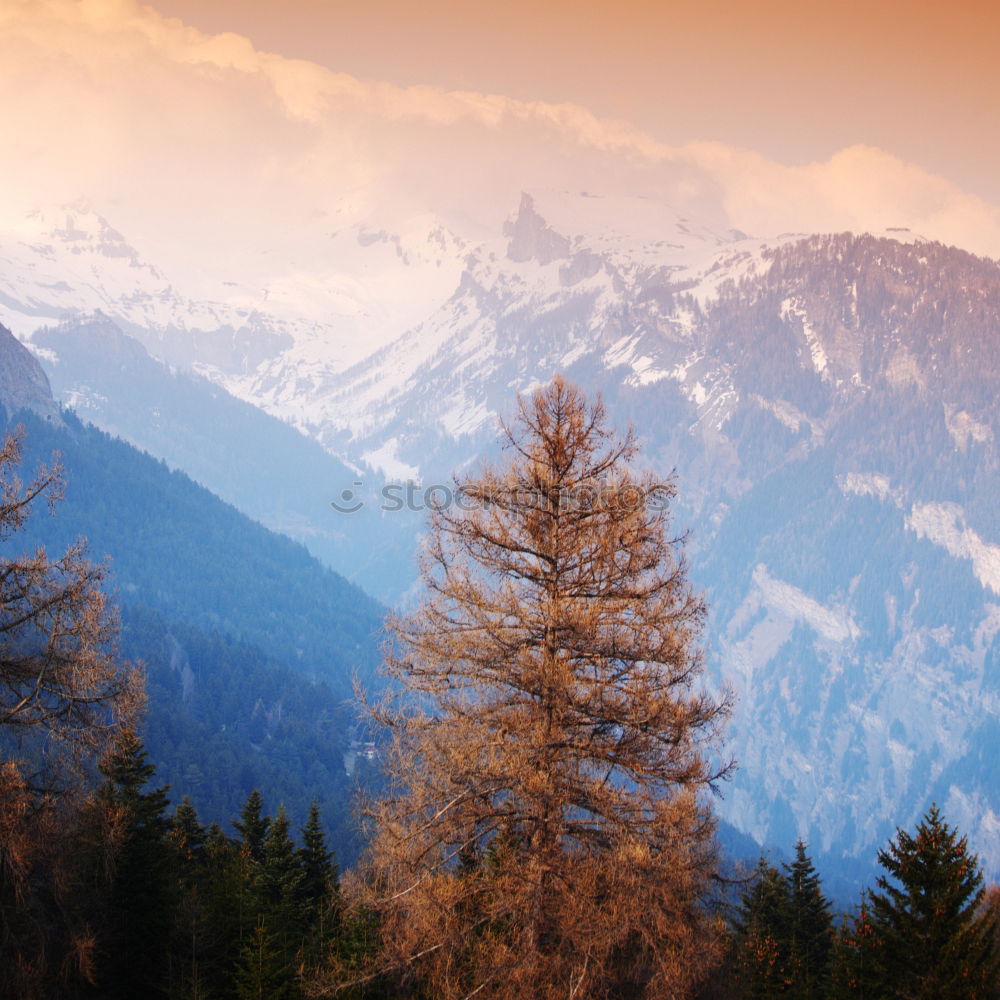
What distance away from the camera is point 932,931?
20.4 meters

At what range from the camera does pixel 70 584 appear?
734 inches

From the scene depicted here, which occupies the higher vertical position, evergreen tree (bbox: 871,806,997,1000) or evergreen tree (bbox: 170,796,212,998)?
evergreen tree (bbox: 871,806,997,1000)

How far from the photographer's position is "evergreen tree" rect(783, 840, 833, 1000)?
3334 centimetres

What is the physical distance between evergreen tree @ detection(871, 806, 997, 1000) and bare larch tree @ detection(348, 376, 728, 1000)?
4.62 metres

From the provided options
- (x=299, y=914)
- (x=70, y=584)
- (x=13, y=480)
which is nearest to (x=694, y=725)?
(x=70, y=584)

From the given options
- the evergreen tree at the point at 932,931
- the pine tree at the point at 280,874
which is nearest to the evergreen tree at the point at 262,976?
the evergreen tree at the point at 932,931

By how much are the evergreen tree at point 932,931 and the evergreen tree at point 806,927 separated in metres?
10.5

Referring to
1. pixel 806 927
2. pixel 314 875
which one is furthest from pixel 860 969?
pixel 314 875

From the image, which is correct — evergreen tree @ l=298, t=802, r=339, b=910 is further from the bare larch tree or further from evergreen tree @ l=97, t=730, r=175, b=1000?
the bare larch tree

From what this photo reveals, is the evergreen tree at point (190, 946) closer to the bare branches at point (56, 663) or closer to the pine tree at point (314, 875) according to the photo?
the pine tree at point (314, 875)

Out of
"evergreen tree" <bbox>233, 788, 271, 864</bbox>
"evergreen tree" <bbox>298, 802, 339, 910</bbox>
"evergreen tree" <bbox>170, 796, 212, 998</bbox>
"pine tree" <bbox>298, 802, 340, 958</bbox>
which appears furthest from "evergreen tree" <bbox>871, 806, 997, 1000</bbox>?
"evergreen tree" <bbox>233, 788, 271, 864</bbox>

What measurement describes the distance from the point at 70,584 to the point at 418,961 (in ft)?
25.9

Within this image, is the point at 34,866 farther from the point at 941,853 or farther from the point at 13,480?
the point at 941,853

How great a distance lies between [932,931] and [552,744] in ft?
25.7
